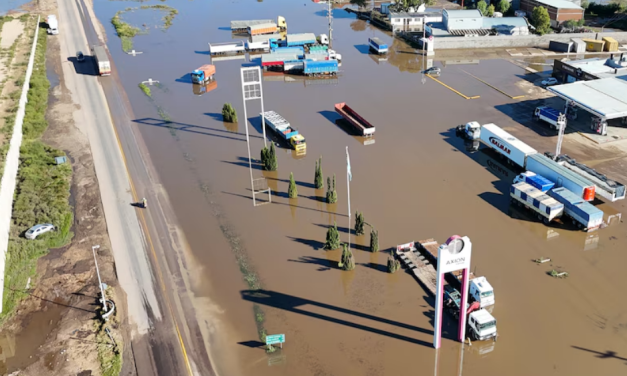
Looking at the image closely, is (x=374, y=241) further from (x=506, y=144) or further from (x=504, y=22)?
(x=504, y=22)

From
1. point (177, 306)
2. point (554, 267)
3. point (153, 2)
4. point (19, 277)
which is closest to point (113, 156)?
point (19, 277)

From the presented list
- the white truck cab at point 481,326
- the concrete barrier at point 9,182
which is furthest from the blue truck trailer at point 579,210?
the concrete barrier at point 9,182

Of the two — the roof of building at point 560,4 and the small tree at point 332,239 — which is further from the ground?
the roof of building at point 560,4

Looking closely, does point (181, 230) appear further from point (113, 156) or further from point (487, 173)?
point (487, 173)

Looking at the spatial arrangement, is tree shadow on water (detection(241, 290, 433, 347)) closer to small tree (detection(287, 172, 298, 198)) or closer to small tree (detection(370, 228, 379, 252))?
small tree (detection(370, 228, 379, 252))

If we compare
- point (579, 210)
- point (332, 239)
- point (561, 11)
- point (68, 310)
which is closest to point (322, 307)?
point (332, 239)

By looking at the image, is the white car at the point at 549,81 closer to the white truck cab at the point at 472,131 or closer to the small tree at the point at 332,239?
the white truck cab at the point at 472,131
